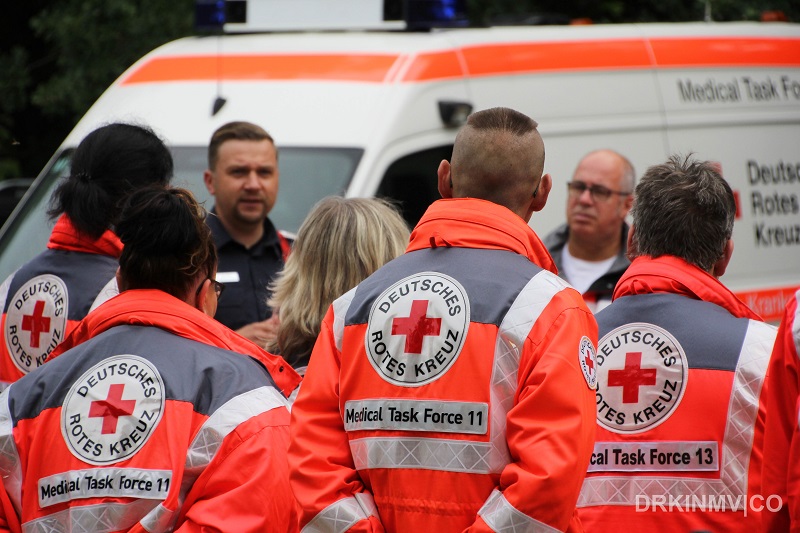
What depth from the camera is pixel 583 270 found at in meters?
6.02

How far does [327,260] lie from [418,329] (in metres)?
1.03

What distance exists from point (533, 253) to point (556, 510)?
24.6 inches

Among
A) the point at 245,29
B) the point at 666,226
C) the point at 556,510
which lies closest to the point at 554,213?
the point at 245,29

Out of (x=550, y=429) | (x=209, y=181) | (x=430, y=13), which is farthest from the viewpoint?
(x=430, y=13)

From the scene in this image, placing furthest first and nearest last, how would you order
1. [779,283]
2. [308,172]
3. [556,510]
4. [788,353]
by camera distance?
1. [779,283]
2. [308,172]
3. [788,353]
4. [556,510]

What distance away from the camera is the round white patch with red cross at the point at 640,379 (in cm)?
321

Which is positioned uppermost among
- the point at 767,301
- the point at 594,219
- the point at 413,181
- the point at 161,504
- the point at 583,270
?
the point at 161,504

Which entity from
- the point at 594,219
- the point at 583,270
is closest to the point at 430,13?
the point at 594,219

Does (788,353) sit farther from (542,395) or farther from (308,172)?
(308,172)

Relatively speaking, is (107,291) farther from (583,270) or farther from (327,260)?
(583,270)

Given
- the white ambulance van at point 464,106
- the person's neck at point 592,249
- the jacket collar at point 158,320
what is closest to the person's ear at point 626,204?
the person's neck at point 592,249

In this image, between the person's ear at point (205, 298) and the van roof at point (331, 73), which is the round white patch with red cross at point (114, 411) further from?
the van roof at point (331, 73)

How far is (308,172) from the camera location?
5.83m

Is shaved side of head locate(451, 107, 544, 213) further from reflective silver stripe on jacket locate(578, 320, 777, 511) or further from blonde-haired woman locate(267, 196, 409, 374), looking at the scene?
blonde-haired woman locate(267, 196, 409, 374)
